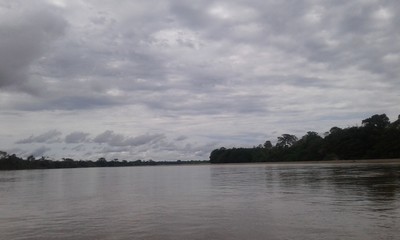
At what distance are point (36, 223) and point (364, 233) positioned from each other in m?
13.7

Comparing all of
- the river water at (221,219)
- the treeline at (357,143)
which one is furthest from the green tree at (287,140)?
the river water at (221,219)

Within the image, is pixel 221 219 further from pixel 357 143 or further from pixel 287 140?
pixel 287 140

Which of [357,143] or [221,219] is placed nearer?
[221,219]

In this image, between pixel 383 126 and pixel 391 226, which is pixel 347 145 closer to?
pixel 383 126

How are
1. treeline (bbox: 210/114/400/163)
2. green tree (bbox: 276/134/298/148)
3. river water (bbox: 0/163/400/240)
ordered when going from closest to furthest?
river water (bbox: 0/163/400/240) → treeline (bbox: 210/114/400/163) → green tree (bbox: 276/134/298/148)

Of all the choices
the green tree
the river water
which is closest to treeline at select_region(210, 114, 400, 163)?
the green tree

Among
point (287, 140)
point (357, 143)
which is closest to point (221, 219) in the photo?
point (357, 143)

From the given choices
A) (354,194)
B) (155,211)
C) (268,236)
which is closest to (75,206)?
(155,211)

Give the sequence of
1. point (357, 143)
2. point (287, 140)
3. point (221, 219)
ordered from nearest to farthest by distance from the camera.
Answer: point (221, 219) → point (357, 143) → point (287, 140)

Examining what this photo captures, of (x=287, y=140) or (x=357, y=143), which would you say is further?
(x=287, y=140)

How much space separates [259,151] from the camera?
7825 inches

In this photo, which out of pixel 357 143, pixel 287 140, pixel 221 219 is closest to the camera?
pixel 221 219

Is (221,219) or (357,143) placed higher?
(357,143)

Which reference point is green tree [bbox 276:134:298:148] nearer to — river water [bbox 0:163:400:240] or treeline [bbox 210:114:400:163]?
treeline [bbox 210:114:400:163]
